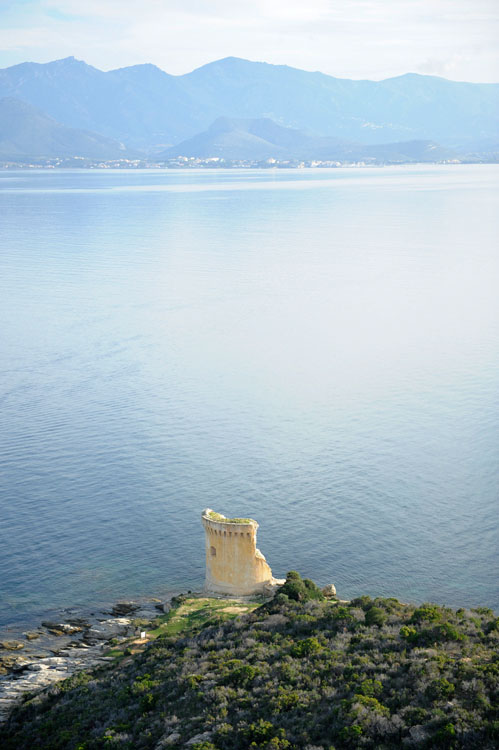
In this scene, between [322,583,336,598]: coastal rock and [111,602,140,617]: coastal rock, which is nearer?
[322,583,336,598]: coastal rock

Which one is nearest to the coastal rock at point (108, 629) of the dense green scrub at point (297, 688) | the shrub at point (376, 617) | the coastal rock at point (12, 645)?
the coastal rock at point (12, 645)

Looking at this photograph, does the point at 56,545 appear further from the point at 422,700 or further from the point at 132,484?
the point at 422,700

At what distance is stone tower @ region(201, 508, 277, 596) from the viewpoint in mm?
35750

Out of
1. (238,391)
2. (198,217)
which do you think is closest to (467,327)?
(238,391)

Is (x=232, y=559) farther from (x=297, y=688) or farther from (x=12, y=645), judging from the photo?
(x=297, y=688)

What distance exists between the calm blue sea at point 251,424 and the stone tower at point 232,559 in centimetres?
436

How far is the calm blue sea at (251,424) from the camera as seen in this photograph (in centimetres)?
4288

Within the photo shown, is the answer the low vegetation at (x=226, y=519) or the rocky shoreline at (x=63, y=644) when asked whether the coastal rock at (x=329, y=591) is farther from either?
the rocky shoreline at (x=63, y=644)

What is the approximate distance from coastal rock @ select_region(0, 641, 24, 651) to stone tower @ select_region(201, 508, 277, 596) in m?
8.17

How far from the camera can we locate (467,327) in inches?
3312

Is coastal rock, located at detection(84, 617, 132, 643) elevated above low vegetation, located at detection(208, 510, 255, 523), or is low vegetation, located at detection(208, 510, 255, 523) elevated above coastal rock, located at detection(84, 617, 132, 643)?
low vegetation, located at detection(208, 510, 255, 523)

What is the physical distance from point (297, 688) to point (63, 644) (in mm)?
13800

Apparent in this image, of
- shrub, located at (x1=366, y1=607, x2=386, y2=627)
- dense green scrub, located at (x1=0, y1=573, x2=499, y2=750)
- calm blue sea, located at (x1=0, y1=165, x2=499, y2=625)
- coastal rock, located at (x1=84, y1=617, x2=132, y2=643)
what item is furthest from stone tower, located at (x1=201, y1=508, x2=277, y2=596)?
shrub, located at (x1=366, y1=607, x2=386, y2=627)

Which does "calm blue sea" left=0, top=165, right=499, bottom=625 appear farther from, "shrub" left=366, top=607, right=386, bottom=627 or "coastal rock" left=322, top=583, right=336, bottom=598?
"shrub" left=366, top=607, right=386, bottom=627
